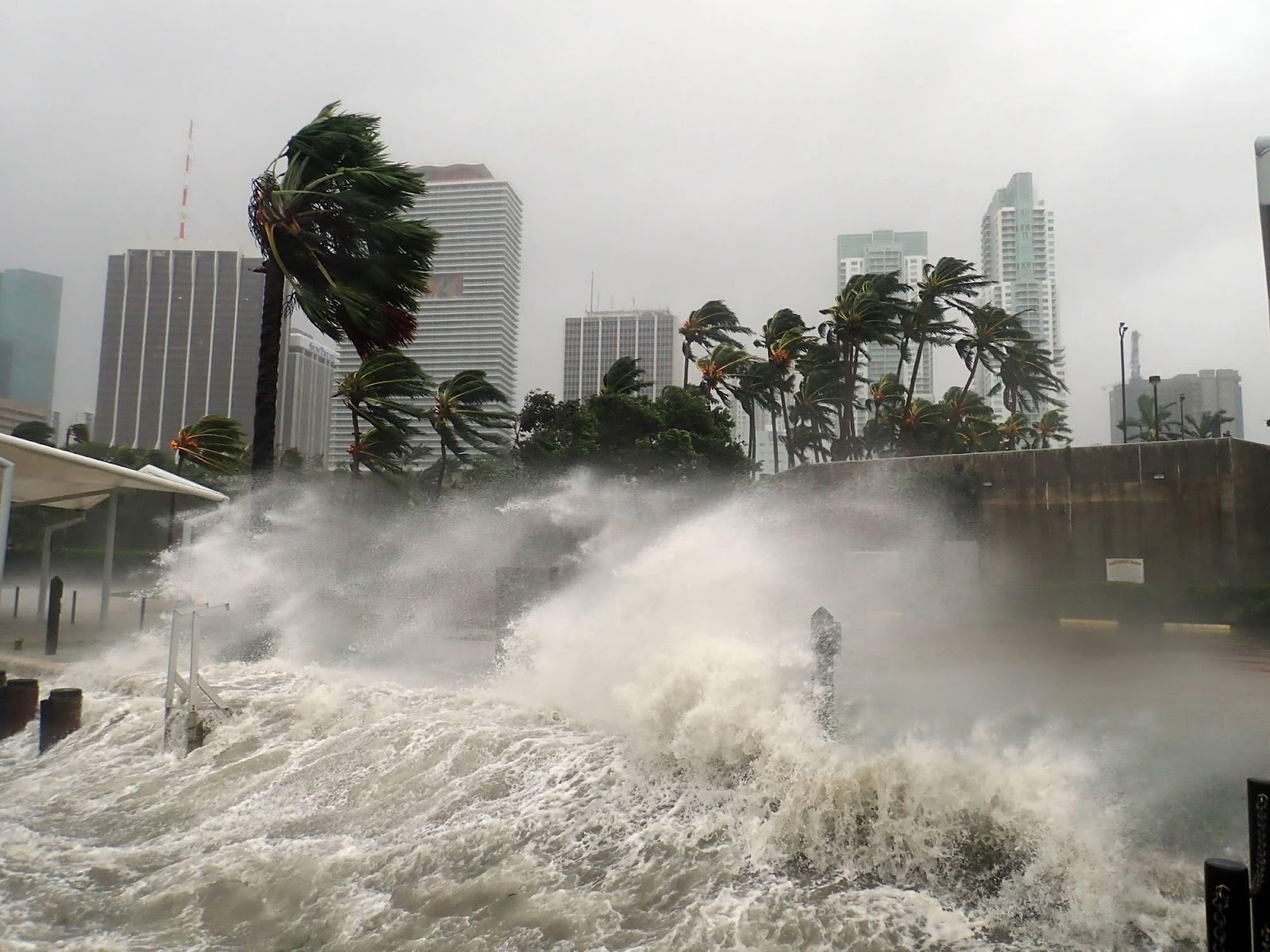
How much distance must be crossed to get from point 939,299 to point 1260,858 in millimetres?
34456

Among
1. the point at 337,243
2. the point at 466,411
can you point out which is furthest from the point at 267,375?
the point at 466,411

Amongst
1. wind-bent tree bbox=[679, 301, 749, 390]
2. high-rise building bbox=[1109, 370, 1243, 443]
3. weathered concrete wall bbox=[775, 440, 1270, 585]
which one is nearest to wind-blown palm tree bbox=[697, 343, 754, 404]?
wind-bent tree bbox=[679, 301, 749, 390]

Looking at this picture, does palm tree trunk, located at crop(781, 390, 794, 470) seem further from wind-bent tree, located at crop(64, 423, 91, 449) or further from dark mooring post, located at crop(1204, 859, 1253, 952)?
dark mooring post, located at crop(1204, 859, 1253, 952)

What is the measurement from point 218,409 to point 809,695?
71677mm

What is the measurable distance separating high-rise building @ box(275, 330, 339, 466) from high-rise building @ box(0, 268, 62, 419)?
2692 cm

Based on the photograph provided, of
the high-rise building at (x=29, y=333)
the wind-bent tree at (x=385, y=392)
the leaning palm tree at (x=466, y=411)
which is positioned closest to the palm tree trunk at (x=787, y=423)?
the leaning palm tree at (x=466, y=411)

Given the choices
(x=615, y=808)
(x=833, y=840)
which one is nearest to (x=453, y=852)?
(x=615, y=808)

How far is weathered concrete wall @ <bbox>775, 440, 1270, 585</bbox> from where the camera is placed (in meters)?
20.7

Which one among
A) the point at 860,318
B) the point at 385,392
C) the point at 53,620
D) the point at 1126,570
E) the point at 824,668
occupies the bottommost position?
the point at 53,620

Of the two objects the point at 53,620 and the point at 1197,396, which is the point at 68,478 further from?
the point at 1197,396

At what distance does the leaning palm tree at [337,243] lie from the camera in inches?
482

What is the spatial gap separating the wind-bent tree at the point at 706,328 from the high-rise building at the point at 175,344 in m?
31.9

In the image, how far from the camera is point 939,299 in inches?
1400

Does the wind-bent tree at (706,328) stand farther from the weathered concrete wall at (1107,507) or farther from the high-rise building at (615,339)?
the high-rise building at (615,339)
